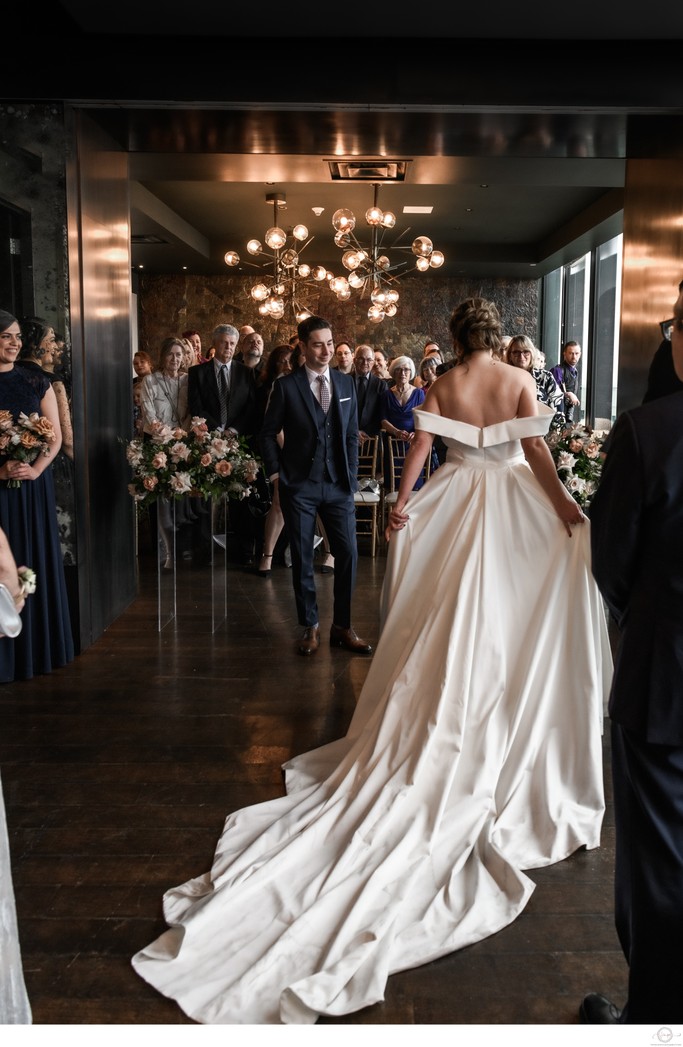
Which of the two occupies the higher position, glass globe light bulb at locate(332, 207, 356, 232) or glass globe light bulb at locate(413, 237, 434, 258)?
glass globe light bulb at locate(332, 207, 356, 232)

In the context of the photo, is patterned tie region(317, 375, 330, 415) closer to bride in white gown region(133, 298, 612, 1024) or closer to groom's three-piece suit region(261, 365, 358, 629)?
groom's three-piece suit region(261, 365, 358, 629)

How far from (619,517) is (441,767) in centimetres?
173

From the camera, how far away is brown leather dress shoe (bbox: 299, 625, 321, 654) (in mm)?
6168

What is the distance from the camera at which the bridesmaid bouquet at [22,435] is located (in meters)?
5.33

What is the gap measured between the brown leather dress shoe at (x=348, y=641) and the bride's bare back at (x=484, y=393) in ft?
8.08

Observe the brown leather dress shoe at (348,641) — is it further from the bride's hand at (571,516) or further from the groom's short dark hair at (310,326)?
the bride's hand at (571,516)

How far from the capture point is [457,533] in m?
3.95

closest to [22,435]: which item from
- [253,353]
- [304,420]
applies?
[304,420]

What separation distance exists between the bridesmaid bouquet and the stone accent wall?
14010 millimetres

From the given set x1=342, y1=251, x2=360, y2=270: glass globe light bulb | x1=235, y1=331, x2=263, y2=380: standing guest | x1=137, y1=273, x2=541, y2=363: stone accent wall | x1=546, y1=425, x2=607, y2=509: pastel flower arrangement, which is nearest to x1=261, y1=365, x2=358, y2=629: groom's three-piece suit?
x1=546, y1=425, x2=607, y2=509: pastel flower arrangement

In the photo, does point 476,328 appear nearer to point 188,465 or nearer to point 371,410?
point 188,465

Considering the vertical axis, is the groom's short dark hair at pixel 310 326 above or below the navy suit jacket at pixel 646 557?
above

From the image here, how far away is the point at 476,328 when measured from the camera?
4.07 meters

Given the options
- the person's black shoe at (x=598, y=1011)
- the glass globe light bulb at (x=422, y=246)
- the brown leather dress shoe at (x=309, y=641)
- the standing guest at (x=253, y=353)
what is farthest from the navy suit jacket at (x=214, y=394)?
the person's black shoe at (x=598, y=1011)
